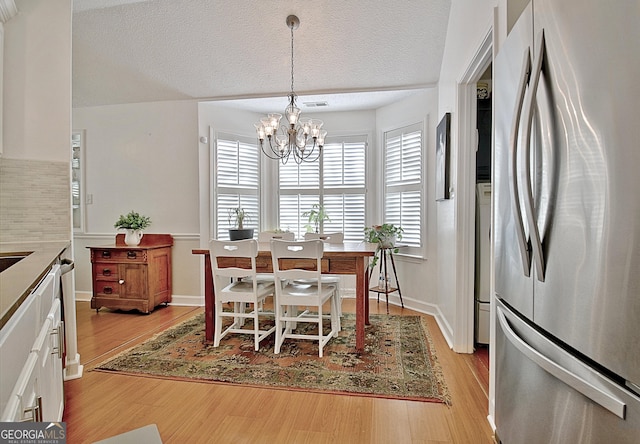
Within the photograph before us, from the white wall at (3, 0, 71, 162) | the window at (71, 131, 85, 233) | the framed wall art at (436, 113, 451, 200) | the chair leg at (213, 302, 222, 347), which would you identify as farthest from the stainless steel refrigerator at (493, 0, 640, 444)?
the window at (71, 131, 85, 233)

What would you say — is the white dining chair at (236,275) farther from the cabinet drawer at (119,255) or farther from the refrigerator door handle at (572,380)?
the refrigerator door handle at (572,380)

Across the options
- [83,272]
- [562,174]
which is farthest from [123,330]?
[562,174]

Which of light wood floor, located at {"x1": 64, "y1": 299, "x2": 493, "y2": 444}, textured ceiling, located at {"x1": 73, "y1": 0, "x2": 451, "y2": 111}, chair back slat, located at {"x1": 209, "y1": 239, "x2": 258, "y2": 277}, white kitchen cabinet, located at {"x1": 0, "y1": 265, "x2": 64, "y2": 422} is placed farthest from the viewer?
textured ceiling, located at {"x1": 73, "y1": 0, "x2": 451, "y2": 111}

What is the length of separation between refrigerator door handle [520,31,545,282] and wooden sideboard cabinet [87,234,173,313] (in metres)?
4.04

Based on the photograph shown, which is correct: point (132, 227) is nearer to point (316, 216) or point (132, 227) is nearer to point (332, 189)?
point (316, 216)

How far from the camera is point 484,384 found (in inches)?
92.2

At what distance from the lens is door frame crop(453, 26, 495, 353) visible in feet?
9.22

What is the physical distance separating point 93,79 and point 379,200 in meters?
3.91

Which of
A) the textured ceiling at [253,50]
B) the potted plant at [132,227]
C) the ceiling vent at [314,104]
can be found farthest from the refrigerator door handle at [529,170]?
the potted plant at [132,227]

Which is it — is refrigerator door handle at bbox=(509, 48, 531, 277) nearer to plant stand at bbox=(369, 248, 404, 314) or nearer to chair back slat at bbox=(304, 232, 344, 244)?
chair back slat at bbox=(304, 232, 344, 244)

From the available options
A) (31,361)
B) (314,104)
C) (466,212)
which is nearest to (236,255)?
(31,361)

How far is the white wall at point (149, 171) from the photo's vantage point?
4.47 meters

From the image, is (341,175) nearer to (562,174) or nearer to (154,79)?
(154,79)

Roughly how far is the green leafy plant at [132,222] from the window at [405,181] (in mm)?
3146
